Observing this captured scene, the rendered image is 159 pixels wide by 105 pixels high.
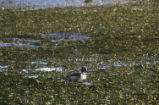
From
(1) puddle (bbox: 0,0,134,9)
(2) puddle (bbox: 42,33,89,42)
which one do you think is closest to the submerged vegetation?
(2) puddle (bbox: 42,33,89,42)

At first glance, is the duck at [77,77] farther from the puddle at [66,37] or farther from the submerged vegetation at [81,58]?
Answer: the puddle at [66,37]

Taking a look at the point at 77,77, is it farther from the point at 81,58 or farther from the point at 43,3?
the point at 43,3

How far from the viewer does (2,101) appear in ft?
53.6

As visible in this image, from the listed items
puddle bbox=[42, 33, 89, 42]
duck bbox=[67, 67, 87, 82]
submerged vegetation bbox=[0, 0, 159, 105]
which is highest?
duck bbox=[67, 67, 87, 82]

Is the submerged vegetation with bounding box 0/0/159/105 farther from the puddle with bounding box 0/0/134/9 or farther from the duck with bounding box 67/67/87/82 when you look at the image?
the puddle with bounding box 0/0/134/9

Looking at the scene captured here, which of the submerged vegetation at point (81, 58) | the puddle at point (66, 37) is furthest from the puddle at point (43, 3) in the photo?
the puddle at point (66, 37)

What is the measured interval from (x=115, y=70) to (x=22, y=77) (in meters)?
5.16

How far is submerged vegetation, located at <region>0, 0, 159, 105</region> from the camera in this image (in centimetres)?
1716

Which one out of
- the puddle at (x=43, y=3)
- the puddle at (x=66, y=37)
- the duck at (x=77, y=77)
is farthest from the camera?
the puddle at (x=43, y=3)

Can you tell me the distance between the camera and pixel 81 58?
2414 cm

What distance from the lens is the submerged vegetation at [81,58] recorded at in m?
17.2

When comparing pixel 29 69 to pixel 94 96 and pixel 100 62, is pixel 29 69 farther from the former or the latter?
pixel 94 96

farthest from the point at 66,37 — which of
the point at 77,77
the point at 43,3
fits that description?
the point at 43,3

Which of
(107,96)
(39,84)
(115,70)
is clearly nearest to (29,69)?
(39,84)
